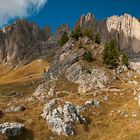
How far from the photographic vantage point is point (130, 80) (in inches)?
3639

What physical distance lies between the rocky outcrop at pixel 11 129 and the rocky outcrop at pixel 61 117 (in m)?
5.96

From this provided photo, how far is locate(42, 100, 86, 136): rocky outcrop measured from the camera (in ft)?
195

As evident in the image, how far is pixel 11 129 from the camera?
5691 cm

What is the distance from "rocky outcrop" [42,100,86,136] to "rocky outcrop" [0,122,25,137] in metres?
5.96

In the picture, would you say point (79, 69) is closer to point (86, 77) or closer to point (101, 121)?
point (86, 77)

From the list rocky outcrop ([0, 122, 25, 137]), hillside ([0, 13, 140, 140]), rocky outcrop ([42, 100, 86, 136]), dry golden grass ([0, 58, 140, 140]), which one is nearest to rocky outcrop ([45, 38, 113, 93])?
hillside ([0, 13, 140, 140])

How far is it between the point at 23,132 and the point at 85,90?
113 feet

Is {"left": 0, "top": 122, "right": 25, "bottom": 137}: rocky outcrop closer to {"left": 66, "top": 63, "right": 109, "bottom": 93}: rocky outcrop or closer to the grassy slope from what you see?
the grassy slope

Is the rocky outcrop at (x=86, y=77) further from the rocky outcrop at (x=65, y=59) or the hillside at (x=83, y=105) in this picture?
the rocky outcrop at (x=65, y=59)

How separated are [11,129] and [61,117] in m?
9.92

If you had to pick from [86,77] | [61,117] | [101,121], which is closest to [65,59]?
[86,77]

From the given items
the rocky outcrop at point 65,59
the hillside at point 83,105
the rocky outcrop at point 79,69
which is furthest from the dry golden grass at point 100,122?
the rocky outcrop at point 65,59

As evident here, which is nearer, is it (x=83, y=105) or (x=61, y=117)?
(x=61, y=117)

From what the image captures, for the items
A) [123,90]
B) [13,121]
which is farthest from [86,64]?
[13,121]
